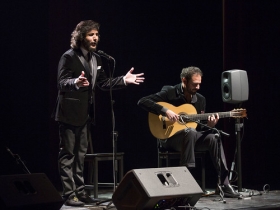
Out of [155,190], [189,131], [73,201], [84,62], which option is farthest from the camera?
[189,131]

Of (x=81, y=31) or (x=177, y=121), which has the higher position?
(x=81, y=31)

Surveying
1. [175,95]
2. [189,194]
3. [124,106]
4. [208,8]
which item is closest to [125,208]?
[189,194]

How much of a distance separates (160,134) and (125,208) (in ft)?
5.73

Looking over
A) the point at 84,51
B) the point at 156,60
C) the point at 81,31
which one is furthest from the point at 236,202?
the point at 156,60

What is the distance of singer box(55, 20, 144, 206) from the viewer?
4430mm

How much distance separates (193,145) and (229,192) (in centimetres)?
58

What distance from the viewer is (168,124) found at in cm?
548

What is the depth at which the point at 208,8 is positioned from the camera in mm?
7020

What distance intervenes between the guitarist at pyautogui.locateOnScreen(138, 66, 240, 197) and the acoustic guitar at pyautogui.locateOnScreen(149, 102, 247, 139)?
0.07 metres

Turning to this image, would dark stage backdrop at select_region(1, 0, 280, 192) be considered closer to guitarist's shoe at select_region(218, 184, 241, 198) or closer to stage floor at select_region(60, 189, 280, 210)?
stage floor at select_region(60, 189, 280, 210)

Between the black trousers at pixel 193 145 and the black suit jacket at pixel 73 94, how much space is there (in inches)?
42.6

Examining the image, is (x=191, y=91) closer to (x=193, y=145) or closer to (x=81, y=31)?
(x=193, y=145)

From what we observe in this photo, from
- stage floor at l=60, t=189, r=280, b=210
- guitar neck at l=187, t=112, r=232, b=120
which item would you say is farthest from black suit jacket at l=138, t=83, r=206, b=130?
stage floor at l=60, t=189, r=280, b=210

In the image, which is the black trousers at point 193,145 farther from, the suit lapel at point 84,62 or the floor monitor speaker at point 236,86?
the suit lapel at point 84,62
